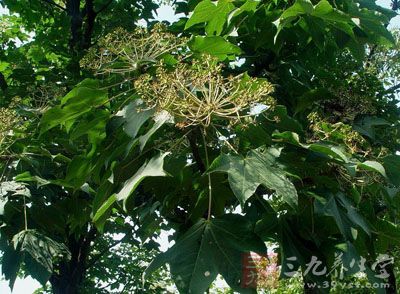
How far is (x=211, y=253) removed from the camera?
6.86ft

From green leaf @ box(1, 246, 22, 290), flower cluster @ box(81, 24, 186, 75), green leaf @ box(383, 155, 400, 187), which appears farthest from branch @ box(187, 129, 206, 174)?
green leaf @ box(1, 246, 22, 290)

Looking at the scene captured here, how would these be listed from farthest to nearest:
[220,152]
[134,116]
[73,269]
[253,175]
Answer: [73,269], [220,152], [134,116], [253,175]

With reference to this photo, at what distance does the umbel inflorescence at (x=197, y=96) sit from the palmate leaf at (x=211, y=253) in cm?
39

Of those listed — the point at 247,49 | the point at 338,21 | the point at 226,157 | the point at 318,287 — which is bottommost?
the point at 318,287

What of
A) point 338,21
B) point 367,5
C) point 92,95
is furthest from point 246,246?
point 367,5

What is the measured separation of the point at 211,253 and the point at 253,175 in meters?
0.33

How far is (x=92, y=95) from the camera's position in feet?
8.24

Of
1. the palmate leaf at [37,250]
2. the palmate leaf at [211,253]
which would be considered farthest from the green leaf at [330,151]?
the palmate leaf at [37,250]

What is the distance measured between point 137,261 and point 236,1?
608 cm

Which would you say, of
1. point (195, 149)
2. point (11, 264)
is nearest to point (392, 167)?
point (195, 149)

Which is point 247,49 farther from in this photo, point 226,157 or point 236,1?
point 226,157

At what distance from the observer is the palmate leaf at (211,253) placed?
2.00 m

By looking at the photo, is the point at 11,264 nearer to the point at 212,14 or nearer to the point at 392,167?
the point at 212,14

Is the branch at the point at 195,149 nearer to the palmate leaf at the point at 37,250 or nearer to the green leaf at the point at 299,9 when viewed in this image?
the green leaf at the point at 299,9
